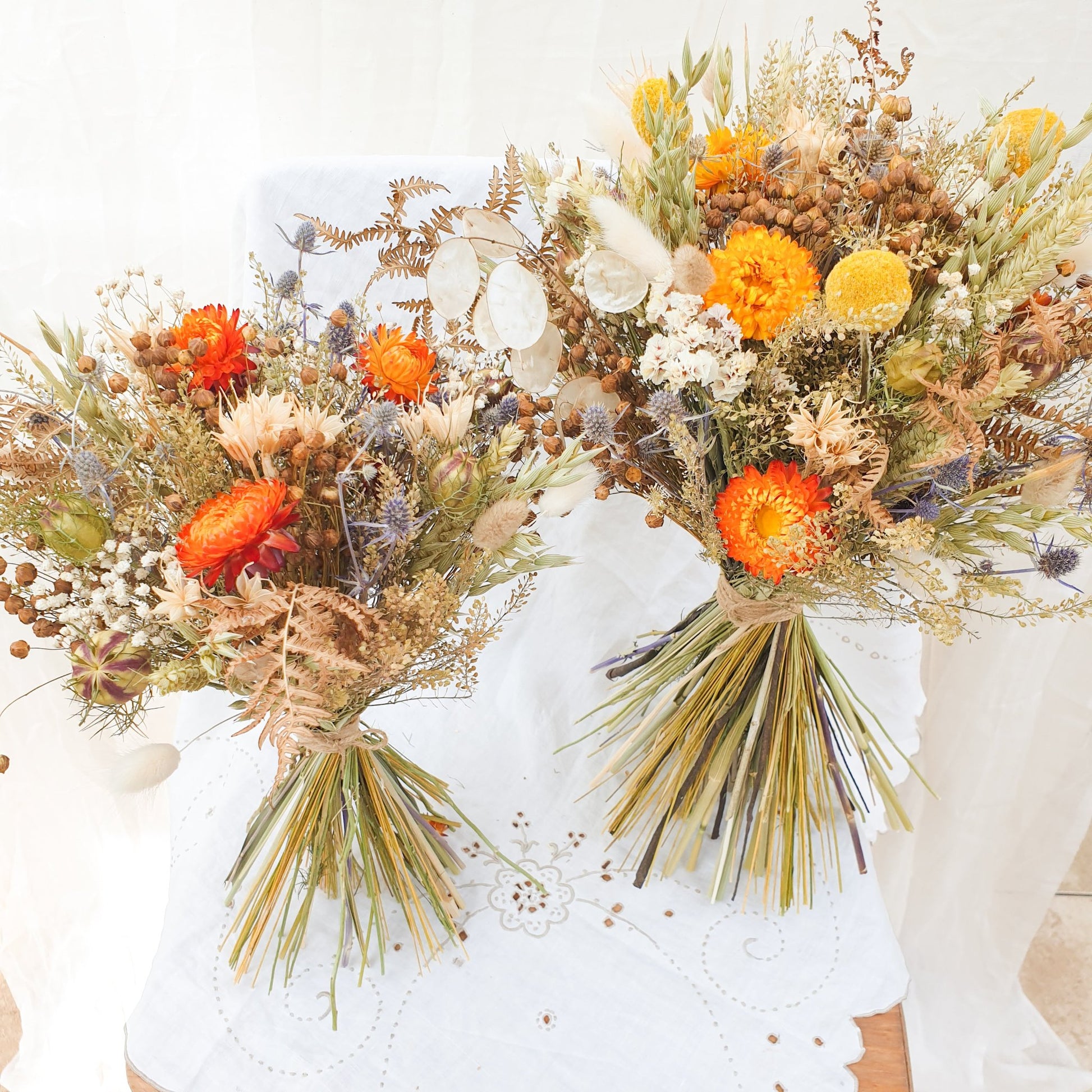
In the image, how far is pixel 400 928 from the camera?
800 millimetres

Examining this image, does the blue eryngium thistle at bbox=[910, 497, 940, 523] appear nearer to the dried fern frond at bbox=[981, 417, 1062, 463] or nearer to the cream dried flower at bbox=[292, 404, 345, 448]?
the dried fern frond at bbox=[981, 417, 1062, 463]

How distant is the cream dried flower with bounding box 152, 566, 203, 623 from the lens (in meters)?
0.48

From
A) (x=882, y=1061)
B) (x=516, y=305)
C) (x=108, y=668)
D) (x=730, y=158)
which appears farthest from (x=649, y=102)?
(x=882, y=1061)

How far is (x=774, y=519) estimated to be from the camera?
602mm

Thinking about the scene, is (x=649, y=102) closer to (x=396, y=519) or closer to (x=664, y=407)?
(x=664, y=407)

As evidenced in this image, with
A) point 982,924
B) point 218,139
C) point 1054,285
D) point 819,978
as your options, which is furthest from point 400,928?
point 218,139

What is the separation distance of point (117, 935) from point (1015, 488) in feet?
3.85

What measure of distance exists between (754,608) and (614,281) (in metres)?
0.32

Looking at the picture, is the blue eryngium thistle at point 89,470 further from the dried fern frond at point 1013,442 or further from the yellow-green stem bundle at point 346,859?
the dried fern frond at point 1013,442

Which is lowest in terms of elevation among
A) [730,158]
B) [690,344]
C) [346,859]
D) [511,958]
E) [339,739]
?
[511,958]

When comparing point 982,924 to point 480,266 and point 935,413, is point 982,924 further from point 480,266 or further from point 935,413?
point 480,266

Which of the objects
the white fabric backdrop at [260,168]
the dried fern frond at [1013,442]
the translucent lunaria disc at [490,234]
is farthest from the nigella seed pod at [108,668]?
the white fabric backdrop at [260,168]

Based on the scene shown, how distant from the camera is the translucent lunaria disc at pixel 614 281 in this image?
1.85 ft

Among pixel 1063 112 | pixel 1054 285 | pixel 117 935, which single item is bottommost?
pixel 117 935
